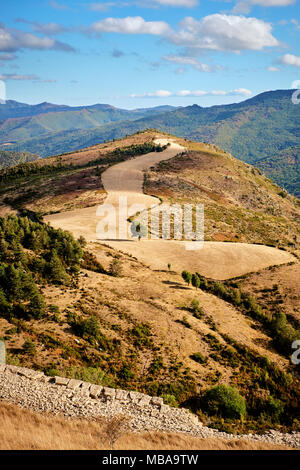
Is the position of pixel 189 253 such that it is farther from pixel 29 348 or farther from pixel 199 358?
pixel 29 348

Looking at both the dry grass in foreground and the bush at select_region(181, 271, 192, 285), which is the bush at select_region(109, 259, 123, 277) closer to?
the bush at select_region(181, 271, 192, 285)

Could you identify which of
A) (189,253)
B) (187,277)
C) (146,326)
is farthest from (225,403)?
(189,253)

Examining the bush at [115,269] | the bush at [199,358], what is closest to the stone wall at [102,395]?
the bush at [199,358]

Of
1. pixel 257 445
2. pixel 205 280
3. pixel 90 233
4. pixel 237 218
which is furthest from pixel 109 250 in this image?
pixel 237 218

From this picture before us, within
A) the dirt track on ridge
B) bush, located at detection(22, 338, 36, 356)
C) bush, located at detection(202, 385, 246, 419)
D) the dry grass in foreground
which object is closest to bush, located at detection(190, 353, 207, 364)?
bush, located at detection(202, 385, 246, 419)

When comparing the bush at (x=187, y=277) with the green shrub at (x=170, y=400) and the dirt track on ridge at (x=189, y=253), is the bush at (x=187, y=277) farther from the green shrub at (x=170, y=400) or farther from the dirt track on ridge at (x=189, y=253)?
the green shrub at (x=170, y=400)

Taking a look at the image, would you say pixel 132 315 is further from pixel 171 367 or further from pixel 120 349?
pixel 171 367
